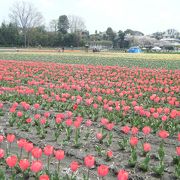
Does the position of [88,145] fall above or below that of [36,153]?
below

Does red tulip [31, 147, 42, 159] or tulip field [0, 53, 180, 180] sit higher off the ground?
red tulip [31, 147, 42, 159]

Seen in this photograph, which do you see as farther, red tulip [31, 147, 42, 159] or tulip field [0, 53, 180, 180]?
tulip field [0, 53, 180, 180]

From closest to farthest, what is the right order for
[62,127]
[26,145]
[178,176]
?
[26,145], [178,176], [62,127]

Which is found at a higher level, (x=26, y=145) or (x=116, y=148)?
(x=26, y=145)

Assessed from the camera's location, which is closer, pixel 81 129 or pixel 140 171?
pixel 140 171

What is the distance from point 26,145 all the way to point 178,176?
6.62 feet

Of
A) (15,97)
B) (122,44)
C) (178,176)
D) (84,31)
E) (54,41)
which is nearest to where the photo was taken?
(178,176)

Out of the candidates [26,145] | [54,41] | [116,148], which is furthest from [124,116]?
[54,41]

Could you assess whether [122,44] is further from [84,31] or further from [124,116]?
[124,116]

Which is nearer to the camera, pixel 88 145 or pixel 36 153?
pixel 36 153

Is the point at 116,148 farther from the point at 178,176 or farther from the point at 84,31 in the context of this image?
the point at 84,31

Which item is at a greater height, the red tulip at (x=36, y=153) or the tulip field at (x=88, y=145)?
the red tulip at (x=36, y=153)

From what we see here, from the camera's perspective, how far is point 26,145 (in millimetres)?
4496

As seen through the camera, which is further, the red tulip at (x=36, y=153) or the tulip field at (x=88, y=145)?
the tulip field at (x=88, y=145)
